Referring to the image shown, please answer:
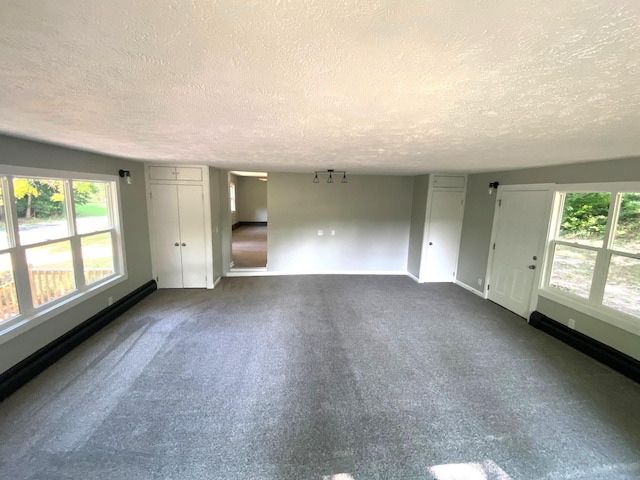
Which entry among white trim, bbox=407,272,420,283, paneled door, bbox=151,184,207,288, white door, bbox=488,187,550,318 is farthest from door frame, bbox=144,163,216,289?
white door, bbox=488,187,550,318

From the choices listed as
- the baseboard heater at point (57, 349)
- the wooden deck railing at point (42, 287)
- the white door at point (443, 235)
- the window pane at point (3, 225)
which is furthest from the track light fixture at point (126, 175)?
the white door at point (443, 235)

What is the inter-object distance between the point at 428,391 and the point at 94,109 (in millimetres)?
3340

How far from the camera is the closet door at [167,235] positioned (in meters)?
4.63

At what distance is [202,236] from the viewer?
4840 mm

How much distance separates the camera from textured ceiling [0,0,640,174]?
2.32 feet

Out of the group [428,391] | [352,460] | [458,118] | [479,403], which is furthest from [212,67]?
[479,403]

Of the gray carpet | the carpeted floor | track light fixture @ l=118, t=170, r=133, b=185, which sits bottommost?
the gray carpet

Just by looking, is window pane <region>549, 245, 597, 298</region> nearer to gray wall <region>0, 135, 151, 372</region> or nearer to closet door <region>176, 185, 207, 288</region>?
closet door <region>176, 185, 207, 288</region>

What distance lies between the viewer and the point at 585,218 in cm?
324

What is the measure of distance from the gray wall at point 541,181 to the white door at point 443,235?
0.15 metres

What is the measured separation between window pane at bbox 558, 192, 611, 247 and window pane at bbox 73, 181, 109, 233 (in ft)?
20.7

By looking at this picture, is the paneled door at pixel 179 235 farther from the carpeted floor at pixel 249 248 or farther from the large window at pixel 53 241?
the carpeted floor at pixel 249 248

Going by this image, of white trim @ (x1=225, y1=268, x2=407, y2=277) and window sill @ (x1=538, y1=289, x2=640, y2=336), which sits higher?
window sill @ (x1=538, y1=289, x2=640, y2=336)

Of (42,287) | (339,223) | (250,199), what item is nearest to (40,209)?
(42,287)
